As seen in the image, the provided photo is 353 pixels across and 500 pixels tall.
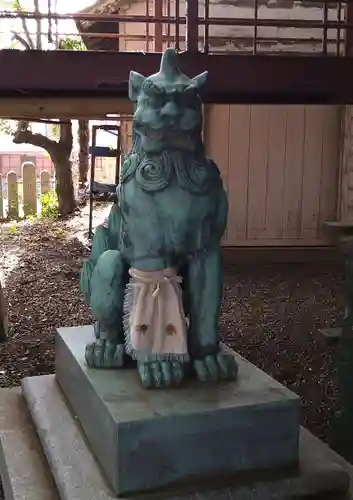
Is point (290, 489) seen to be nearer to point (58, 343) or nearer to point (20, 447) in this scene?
point (20, 447)

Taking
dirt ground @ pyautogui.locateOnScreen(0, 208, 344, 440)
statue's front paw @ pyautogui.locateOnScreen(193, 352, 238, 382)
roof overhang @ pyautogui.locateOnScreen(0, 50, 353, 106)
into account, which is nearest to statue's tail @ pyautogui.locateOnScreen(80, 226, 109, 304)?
statue's front paw @ pyautogui.locateOnScreen(193, 352, 238, 382)

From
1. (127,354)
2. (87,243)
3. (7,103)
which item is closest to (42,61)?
(7,103)

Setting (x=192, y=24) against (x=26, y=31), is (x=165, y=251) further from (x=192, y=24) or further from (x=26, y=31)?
(x=26, y=31)

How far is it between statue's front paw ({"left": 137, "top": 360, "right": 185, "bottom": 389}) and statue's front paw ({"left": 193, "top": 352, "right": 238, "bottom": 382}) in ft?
0.19

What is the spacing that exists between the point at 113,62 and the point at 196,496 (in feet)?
9.13

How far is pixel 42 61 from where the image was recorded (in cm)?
366

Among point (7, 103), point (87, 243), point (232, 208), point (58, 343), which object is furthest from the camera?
point (87, 243)

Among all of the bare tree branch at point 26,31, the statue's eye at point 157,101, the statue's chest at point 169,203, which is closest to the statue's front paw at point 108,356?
the statue's chest at point 169,203

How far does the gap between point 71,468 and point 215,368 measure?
1.51 feet

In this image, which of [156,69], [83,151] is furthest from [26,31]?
[156,69]

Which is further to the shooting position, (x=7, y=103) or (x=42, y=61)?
(x=7, y=103)

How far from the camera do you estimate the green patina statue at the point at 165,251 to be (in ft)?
5.35

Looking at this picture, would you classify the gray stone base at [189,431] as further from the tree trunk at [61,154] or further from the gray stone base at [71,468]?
the tree trunk at [61,154]

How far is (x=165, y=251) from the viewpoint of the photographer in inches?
66.8
